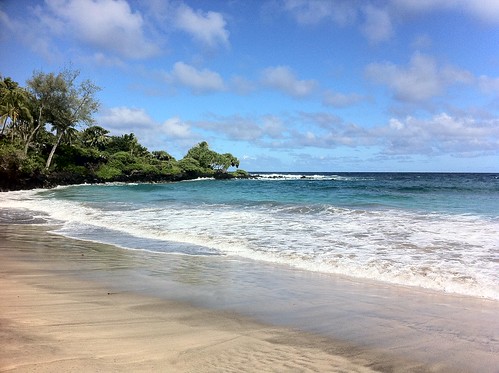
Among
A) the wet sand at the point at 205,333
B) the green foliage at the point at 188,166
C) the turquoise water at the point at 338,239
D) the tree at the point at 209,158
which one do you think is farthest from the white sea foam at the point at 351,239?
the tree at the point at 209,158

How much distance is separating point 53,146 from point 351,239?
176 feet

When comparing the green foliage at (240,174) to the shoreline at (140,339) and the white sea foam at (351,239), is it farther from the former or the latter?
the shoreline at (140,339)

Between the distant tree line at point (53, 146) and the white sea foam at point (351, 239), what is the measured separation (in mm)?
23109

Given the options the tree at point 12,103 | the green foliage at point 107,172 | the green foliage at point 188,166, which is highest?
the tree at point 12,103

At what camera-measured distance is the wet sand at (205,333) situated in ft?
10.6

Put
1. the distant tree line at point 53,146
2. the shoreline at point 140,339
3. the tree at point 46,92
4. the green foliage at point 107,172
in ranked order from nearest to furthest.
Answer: the shoreline at point 140,339, the distant tree line at point 53,146, the tree at point 46,92, the green foliage at point 107,172

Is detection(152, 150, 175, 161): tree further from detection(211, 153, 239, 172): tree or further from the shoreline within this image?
the shoreline

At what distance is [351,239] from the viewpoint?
10.5m

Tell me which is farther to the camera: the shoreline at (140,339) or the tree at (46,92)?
the tree at (46,92)

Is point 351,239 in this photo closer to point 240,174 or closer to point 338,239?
point 338,239

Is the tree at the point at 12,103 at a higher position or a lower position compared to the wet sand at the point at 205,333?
higher

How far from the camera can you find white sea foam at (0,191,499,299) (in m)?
7.11

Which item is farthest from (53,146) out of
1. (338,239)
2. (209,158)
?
(338,239)

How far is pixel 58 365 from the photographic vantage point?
117 inches
